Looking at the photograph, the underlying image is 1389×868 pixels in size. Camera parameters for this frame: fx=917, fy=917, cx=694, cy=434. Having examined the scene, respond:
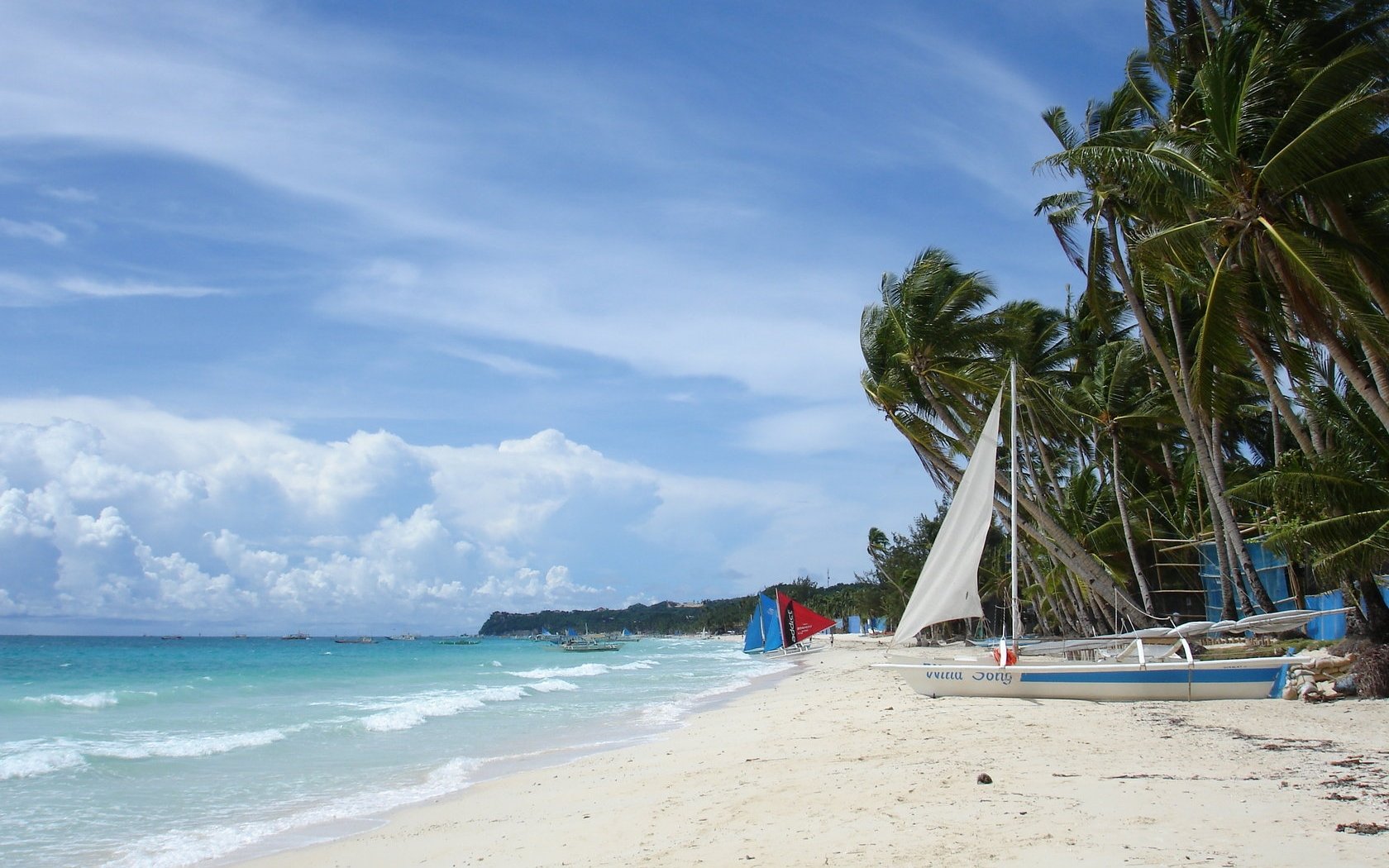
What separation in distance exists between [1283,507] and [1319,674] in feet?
9.74

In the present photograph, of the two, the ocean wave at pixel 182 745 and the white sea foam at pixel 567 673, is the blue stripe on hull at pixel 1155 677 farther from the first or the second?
the white sea foam at pixel 567 673

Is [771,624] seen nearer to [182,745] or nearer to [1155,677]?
[182,745]

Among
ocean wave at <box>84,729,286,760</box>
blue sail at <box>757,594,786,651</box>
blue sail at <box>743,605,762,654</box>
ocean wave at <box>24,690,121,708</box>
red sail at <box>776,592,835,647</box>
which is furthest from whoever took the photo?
blue sail at <box>743,605,762,654</box>

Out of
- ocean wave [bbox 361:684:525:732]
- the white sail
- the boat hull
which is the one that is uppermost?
the white sail

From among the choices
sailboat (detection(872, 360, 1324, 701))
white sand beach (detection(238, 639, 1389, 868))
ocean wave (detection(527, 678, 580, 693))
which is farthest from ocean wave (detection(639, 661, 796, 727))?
sailboat (detection(872, 360, 1324, 701))

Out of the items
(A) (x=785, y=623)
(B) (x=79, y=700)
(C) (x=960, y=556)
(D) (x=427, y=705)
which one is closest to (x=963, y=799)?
(C) (x=960, y=556)

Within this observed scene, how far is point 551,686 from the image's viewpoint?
32.2 metres

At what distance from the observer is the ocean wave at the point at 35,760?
46.2ft

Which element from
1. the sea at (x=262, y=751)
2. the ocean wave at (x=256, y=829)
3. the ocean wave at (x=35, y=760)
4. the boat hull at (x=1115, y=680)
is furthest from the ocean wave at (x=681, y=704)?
the ocean wave at (x=35, y=760)

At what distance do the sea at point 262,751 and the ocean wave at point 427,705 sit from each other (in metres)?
0.10

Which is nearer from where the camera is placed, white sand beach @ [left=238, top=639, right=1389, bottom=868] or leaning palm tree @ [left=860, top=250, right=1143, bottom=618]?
white sand beach @ [left=238, top=639, right=1389, bottom=868]

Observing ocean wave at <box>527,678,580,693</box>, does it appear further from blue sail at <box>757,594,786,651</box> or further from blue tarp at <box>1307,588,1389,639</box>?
blue tarp at <box>1307,588,1389,639</box>

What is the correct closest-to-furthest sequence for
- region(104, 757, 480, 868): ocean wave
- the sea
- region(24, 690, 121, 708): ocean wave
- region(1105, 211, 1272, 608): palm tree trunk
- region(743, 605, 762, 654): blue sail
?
region(104, 757, 480, 868): ocean wave
the sea
region(1105, 211, 1272, 608): palm tree trunk
region(24, 690, 121, 708): ocean wave
region(743, 605, 762, 654): blue sail

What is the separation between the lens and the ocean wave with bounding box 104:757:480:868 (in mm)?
8750
